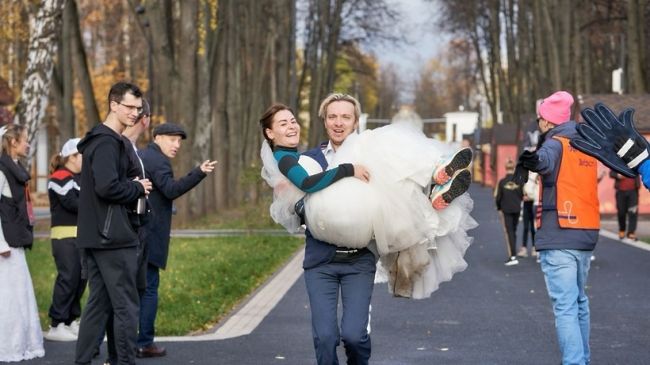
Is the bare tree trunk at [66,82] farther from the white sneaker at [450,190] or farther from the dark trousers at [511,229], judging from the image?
the white sneaker at [450,190]

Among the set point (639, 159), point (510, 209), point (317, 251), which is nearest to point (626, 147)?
point (639, 159)

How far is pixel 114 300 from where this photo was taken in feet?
29.4

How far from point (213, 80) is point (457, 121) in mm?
131103

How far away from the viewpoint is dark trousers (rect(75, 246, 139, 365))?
29.4ft

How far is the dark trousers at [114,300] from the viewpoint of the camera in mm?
8953

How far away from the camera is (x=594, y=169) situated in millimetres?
9031

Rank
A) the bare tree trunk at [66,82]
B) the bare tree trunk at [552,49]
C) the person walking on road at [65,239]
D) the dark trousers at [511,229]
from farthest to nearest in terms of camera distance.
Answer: the bare tree trunk at [552,49], the bare tree trunk at [66,82], the dark trousers at [511,229], the person walking on road at [65,239]

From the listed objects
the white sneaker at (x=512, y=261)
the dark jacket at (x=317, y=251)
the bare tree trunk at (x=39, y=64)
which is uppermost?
the bare tree trunk at (x=39, y=64)

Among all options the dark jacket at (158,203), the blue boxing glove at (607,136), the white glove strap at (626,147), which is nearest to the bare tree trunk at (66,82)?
the dark jacket at (158,203)

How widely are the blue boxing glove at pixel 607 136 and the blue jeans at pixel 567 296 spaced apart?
1.97 m

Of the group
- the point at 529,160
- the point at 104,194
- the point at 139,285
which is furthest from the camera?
the point at 139,285

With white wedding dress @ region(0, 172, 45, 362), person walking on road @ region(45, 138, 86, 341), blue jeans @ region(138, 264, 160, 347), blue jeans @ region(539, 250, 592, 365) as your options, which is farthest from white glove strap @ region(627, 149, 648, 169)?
person walking on road @ region(45, 138, 86, 341)

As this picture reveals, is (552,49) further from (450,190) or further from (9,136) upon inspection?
(450,190)

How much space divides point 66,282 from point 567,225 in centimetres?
476
